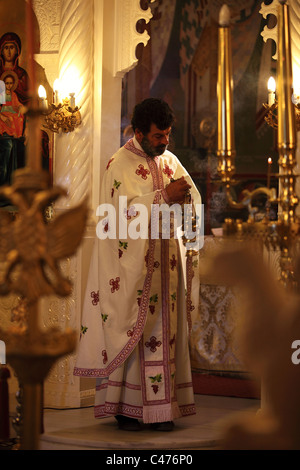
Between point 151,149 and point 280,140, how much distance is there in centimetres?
249

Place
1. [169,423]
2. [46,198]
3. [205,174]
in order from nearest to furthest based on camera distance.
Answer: [46,198], [169,423], [205,174]

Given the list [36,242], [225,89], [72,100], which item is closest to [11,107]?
[72,100]

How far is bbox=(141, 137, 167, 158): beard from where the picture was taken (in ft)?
15.0

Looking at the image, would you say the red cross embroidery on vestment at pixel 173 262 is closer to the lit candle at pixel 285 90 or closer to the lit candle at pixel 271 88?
the lit candle at pixel 271 88

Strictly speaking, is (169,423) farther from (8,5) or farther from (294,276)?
(8,5)

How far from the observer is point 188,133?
7488 millimetres

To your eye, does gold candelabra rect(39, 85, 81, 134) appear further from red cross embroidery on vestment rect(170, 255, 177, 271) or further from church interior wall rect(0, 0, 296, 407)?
red cross embroidery on vestment rect(170, 255, 177, 271)

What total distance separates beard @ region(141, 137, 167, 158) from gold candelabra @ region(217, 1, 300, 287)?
2.37 metres

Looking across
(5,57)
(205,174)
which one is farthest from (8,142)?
(205,174)

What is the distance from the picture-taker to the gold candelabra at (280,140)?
2107 millimetres

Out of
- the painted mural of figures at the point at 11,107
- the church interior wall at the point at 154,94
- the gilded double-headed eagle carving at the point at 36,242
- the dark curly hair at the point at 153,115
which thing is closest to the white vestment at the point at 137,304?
the dark curly hair at the point at 153,115

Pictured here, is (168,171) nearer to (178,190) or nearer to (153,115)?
(153,115)

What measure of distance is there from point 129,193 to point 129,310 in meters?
0.68

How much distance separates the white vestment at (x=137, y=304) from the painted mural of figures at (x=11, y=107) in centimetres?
142
